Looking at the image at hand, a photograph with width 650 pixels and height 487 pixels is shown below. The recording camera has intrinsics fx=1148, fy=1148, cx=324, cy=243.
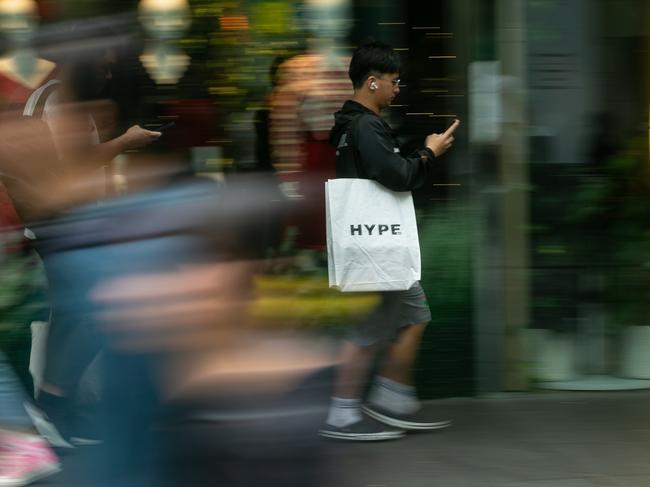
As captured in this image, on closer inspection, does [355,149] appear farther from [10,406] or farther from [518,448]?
[10,406]

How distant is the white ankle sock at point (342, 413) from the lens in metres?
5.51

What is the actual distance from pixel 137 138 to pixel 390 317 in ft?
Result: 5.11

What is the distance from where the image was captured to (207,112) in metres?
5.27

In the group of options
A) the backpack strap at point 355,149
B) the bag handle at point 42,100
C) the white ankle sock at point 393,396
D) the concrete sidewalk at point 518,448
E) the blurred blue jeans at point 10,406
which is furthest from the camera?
the white ankle sock at point 393,396

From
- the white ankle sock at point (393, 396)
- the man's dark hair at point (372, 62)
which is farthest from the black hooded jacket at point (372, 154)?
the white ankle sock at point (393, 396)

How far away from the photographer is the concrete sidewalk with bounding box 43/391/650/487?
16.4ft

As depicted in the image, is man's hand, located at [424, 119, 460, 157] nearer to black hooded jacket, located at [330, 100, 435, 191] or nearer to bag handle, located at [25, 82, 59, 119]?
black hooded jacket, located at [330, 100, 435, 191]

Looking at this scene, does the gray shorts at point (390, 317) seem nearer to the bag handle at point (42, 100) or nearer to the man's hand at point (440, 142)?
the man's hand at point (440, 142)

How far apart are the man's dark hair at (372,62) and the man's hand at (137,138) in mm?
1248

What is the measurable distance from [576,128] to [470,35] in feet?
2.61

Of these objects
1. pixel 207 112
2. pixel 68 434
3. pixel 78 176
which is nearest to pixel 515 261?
pixel 207 112

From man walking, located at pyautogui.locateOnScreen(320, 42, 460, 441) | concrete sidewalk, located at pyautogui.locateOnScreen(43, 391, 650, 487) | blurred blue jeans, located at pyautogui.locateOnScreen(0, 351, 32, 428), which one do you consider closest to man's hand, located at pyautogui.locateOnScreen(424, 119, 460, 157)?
man walking, located at pyautogui.locateOnScreen(320, 42, 460, 441)

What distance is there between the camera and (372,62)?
214 inches

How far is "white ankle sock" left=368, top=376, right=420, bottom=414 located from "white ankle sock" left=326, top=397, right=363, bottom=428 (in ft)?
0.67
